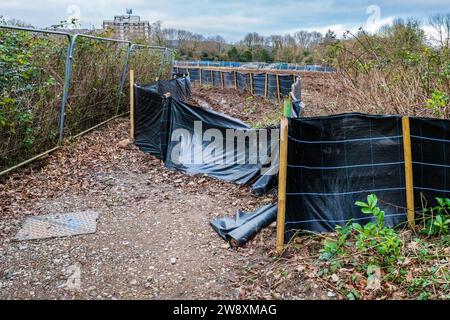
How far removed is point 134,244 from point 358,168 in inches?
99.9

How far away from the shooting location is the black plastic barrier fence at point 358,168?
3748 millimetres

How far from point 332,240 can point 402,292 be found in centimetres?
81

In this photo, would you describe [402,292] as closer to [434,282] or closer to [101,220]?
[434,282]

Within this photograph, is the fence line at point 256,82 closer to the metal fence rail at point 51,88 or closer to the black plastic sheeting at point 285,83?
the black plastic sheeting at point 285,83

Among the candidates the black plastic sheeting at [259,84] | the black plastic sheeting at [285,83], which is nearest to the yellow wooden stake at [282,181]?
the black plastic sheeting at [285,83]

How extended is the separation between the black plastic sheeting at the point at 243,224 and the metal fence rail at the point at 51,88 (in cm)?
336

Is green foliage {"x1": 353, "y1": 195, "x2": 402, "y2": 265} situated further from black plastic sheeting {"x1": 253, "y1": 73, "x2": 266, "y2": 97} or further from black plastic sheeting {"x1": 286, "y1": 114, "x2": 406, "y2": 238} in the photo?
black plastic sheeting {"x1": 253, "y1": 73, "x2": 266, "y2": 97}

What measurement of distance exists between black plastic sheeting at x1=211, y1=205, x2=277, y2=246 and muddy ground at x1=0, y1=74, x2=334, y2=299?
10 centimetres

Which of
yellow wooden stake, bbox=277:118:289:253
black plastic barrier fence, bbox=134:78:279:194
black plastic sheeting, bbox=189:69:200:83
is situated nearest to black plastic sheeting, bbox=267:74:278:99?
black plastic sheeting, bbox=189:69:200:83

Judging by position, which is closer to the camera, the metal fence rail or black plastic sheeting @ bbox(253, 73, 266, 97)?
the metal fence rail

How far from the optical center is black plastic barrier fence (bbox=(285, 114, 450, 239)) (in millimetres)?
3748

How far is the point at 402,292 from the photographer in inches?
116

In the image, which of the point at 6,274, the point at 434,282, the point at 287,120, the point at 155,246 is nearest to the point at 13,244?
the point at 6,274
